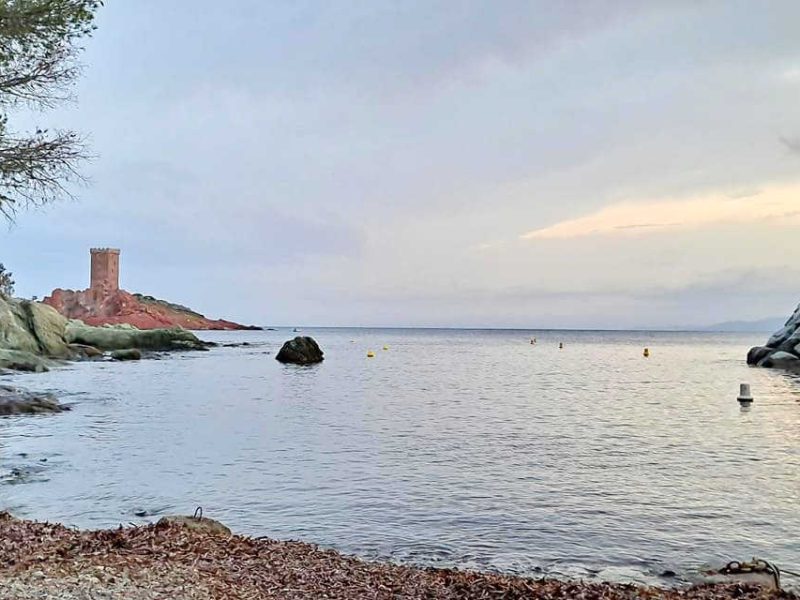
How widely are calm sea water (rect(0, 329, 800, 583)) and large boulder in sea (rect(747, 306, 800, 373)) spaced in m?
22.8

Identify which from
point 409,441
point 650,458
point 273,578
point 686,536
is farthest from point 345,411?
point 273,578

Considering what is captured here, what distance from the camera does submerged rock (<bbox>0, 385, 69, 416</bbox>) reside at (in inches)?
902

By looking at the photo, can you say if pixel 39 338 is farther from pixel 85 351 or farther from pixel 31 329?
pixel 85 351

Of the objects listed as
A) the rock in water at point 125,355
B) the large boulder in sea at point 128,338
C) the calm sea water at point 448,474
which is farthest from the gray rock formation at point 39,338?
the calm sea water at point 448,474

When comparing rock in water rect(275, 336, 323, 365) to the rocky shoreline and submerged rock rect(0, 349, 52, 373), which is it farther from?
the rocky shoreline

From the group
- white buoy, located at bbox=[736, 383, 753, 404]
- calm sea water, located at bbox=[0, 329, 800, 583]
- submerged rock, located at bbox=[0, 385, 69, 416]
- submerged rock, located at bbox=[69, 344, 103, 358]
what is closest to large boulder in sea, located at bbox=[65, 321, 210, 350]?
submerged rock, located at bbox=[69, 344, 103, 358]

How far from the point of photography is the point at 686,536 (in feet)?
34.1

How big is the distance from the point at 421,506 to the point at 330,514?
161 cm

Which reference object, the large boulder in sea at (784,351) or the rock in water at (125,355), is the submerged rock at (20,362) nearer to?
the rock in water at (125,355)

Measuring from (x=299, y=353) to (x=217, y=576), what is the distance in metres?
53.7

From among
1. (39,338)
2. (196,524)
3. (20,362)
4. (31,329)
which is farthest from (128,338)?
(196,524)

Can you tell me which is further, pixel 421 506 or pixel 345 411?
pixel 345 411

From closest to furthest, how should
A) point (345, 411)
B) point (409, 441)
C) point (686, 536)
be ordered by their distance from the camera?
point (686, 536) → point (409, 441) → point (345, 411)

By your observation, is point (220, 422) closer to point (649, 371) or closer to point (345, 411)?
point (345, 411)
